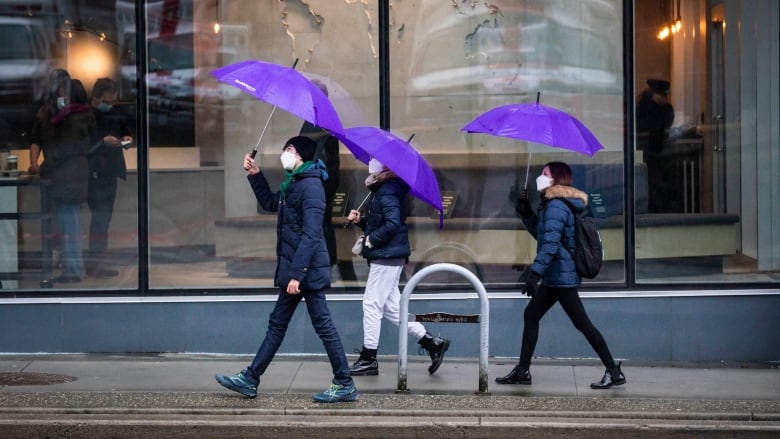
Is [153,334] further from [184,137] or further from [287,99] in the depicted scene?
[287,99]

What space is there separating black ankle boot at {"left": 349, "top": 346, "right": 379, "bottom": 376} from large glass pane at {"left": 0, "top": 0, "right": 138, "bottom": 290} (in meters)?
2.66

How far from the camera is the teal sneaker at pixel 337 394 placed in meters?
8.59

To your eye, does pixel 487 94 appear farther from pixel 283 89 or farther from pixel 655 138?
pixel 283 89

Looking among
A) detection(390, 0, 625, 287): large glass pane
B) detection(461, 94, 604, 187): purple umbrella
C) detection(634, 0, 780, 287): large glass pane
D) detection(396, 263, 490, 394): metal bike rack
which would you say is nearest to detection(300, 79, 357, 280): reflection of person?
detection(390, 0, 625, 287): large glass pane

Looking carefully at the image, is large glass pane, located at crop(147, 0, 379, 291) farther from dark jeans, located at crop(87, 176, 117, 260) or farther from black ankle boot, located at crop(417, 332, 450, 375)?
black ankle boot, located at crop(417, 332, 450, 375)

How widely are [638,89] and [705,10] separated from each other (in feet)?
3.38

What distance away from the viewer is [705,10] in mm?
10805

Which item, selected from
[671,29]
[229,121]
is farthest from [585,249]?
[229,121]

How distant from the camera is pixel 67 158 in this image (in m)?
11.1

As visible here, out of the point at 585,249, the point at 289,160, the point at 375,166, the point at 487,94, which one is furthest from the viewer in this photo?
the point at 487,94

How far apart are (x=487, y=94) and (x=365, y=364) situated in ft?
10.1

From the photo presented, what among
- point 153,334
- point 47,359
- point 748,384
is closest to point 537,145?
point 748,384

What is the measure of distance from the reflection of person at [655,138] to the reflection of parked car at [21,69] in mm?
5788

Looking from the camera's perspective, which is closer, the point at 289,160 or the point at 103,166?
the point at 289,160
